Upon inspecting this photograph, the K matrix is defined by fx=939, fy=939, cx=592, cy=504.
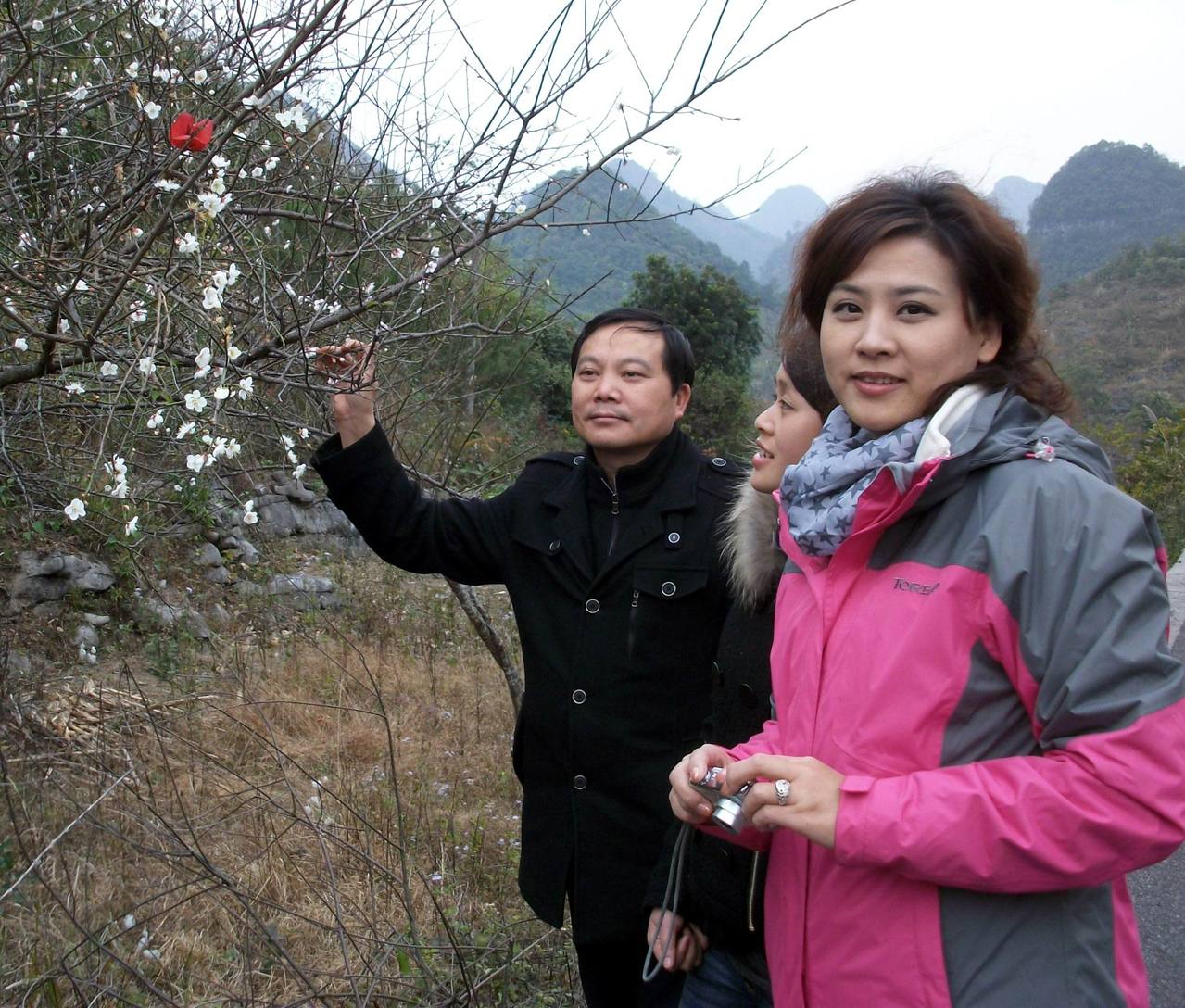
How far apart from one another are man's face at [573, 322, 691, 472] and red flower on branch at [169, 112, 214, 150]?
85cm

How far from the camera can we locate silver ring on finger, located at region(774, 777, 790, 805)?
43.9 inches

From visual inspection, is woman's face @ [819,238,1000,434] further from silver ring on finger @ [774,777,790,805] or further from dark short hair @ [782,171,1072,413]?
silver ring on finger @ [774,777,790,805]

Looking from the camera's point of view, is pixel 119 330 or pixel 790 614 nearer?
pixel 790 614

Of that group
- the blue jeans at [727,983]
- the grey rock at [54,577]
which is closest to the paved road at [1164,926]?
the blue jeans at [727,983]

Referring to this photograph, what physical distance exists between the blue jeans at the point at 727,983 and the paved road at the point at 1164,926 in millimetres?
1645

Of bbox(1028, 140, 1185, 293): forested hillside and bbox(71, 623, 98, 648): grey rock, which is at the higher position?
bbox(1028, 140, 1185, 293): forested hillside

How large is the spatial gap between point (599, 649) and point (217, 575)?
6.55 meters

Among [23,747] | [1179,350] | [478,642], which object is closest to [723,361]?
[478,642]

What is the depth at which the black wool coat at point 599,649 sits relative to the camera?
72.8 inches

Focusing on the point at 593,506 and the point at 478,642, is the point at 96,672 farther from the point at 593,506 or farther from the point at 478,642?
the point at 593,506

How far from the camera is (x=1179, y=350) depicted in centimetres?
3472

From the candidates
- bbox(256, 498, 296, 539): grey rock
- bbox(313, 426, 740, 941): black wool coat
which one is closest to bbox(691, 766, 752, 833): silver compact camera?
bbox(313, 426, 740, 941): black wool coat

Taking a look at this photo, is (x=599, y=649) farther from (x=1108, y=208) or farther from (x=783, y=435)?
(x=1108, y=208)

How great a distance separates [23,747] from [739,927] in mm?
3322
